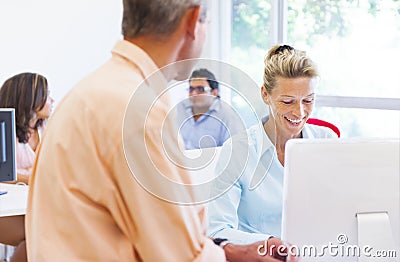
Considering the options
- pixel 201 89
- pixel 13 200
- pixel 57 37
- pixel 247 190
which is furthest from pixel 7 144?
pixel 57 37

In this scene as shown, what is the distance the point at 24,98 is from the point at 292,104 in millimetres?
2107

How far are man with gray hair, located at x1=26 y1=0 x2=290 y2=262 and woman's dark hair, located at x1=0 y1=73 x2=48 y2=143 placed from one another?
8.82 ft

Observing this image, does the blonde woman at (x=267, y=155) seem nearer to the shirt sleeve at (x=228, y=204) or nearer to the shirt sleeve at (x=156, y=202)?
the shirt sleeve at (x=228, y=204)

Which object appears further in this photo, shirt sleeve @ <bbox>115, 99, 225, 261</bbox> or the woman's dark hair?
the woman's dark hair

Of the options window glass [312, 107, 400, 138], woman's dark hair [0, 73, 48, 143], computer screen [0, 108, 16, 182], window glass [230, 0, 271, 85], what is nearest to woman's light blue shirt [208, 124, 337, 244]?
computer screen [0, 108, 16, 182]

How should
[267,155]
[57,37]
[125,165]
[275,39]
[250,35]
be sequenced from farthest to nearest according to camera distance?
[250,35]
[275,39]
[57,37]
[267,155]
[125,165]

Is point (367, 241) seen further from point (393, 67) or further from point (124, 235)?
point (393, 67)

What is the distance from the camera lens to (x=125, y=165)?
99 cm

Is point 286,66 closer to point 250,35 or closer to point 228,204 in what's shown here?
point 228,204

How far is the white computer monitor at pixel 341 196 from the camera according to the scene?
1.36 metres

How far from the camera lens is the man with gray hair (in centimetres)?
99

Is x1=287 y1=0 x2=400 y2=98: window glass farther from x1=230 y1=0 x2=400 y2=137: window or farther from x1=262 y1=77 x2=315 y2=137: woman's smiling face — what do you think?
x1=262 y1=77 x2=315 y2=137: woman's smiling face

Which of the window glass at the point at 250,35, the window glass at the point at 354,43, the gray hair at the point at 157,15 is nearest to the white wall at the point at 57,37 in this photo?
the window glass at the point at 250,35

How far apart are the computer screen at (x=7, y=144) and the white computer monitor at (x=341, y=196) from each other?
1851mm
